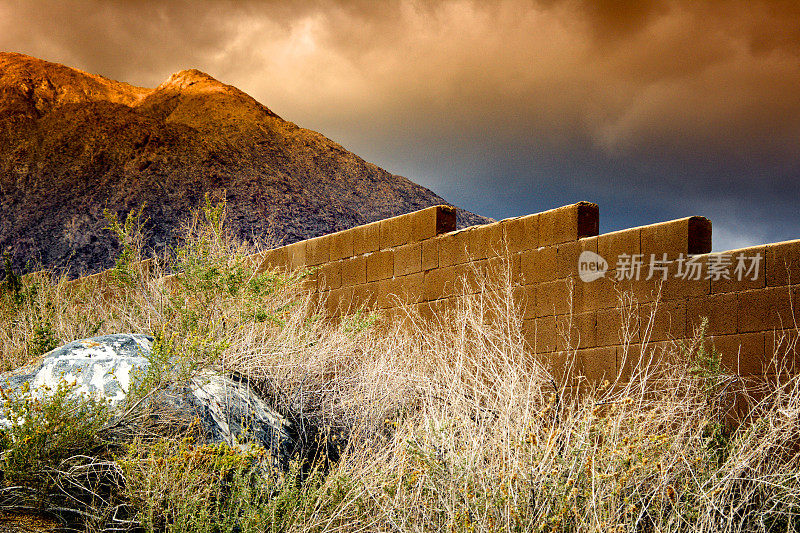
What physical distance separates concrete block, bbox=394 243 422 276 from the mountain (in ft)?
53.6

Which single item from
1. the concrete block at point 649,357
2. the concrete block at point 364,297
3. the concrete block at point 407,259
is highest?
the concrete block at point 407,259

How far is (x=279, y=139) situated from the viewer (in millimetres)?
33469

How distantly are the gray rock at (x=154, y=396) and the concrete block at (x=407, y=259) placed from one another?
2966mm

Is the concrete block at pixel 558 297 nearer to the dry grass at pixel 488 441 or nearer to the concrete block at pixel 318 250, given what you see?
the dry grass at pixel 488 441

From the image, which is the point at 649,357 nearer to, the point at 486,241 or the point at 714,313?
the point at 714,313

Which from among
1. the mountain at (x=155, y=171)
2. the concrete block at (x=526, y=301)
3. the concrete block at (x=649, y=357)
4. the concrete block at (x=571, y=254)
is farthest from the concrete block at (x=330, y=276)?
the mountain at (x=155, y=171)

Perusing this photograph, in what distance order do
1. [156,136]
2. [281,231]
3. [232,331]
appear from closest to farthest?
[232,331] < [281,231] < [156,136]

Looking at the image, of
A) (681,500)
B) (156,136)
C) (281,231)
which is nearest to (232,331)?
(681,500)

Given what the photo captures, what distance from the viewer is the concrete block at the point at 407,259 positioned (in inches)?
283

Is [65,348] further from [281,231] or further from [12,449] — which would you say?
[281,231]

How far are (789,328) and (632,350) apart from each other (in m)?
1.08

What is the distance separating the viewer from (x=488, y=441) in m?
3.65

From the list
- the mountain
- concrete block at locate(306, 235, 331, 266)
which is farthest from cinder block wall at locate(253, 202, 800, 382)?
the mountain

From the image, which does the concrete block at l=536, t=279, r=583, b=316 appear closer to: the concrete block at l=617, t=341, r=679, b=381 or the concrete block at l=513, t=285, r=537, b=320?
the concrete block at l=513, t=285, r=537, b=320
